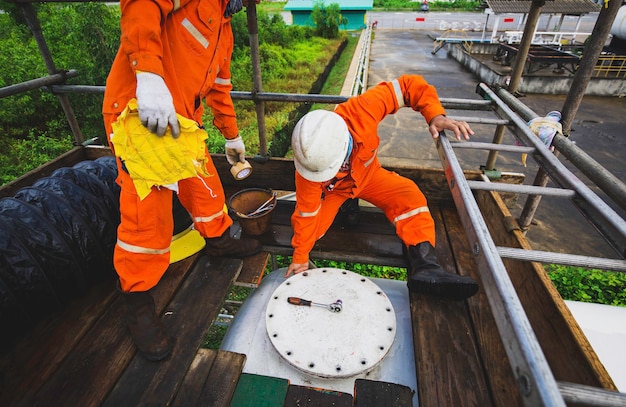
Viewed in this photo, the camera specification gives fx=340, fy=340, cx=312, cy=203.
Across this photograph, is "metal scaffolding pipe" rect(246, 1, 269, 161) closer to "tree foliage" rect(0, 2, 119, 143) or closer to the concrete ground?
the concrete ground

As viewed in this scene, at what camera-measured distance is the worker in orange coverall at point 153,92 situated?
5.09ft

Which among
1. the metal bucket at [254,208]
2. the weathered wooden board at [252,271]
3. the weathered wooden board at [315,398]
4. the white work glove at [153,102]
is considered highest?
the white work glove at [153,102]

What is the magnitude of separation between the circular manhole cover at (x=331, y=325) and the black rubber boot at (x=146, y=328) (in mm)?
579

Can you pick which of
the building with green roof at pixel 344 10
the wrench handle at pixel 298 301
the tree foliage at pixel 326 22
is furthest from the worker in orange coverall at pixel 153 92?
the building with green roof at pixel 344 10

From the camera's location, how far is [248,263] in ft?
8.37

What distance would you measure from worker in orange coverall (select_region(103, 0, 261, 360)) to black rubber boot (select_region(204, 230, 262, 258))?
0.50m

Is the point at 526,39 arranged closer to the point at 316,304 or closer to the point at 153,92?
the point at 316,304

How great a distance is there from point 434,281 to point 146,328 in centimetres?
169

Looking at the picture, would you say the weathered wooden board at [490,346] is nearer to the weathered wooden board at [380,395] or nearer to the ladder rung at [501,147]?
the weathered wooden board at [380,395]

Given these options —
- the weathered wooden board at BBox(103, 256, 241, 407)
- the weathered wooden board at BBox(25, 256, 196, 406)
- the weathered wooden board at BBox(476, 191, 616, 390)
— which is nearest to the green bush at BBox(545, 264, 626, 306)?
the weathered wooden board at BBox(476, 191, 616, 390)

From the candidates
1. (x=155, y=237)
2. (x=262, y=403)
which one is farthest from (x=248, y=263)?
(x=262, y=403)

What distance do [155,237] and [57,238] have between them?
0.74 metres

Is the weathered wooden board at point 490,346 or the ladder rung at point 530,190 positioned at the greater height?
the ladder rung at point 530,190

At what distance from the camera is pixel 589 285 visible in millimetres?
4816
